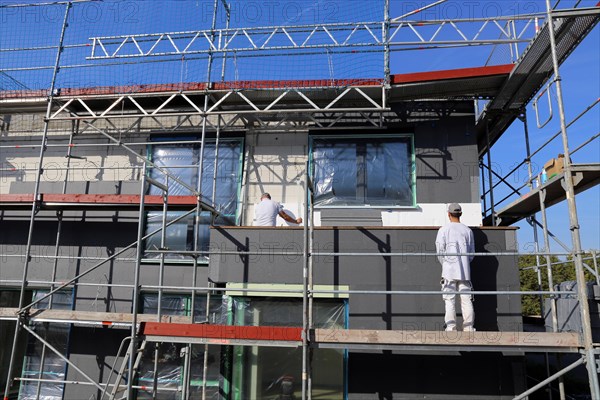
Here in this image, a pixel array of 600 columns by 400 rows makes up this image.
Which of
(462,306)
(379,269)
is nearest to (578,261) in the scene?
(462,306)

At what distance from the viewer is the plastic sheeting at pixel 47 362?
870 cm

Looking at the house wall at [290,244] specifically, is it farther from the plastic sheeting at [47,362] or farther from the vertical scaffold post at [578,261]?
the vertical scaffold post at [578,261]

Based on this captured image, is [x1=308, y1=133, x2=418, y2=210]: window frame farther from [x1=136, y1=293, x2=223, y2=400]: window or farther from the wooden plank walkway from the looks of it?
the wooden plank walkway

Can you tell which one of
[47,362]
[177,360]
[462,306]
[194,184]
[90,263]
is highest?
[194,184]

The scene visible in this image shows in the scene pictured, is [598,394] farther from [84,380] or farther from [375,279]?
[84,380]

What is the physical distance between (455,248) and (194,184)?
18.0ft

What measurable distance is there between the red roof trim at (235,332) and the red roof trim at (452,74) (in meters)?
4.82

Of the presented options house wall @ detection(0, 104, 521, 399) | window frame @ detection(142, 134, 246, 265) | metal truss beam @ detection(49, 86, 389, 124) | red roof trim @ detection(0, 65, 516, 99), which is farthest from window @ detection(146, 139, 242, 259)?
red roof trim @ detection(0, 65, 516, 99)

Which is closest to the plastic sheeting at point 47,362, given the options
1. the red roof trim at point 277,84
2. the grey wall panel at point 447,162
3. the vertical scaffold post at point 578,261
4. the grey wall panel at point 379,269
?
the grey wall panel at point 379,269

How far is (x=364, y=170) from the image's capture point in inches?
352

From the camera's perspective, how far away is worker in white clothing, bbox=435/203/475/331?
20.4ft

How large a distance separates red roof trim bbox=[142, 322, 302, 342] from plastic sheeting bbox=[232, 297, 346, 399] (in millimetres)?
1507

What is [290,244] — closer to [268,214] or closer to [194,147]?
[268,214]

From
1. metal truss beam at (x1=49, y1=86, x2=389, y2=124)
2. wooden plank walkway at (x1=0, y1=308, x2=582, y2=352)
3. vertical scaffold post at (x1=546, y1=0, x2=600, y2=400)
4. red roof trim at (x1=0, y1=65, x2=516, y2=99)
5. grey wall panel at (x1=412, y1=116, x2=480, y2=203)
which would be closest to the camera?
vertical scaffold post at (x1=546, y1=0, x2=600, y2=400)
